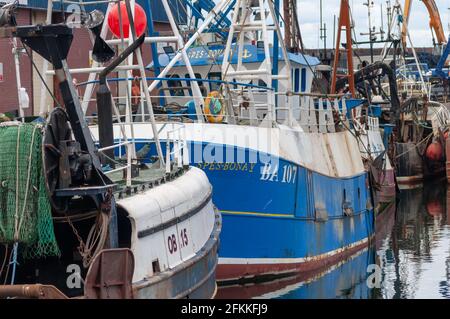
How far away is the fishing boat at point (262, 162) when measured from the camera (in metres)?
14.8

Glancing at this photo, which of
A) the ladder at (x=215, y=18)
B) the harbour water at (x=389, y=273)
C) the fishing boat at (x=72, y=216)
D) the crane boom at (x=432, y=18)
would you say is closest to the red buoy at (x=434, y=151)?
the crane boom at (x=432, y=18)

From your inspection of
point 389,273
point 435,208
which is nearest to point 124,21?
point 389,273

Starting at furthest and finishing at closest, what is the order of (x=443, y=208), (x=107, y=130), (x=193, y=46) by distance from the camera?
(x=443, y=208) → (x=193, y=46) → (x=107, y=130)

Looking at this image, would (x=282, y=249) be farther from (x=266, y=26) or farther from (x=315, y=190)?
(x=266, y=26)

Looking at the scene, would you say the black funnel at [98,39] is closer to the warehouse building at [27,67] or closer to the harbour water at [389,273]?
the harbour water at [389,273]

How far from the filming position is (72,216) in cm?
835

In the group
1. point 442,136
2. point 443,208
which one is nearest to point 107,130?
point 443,208

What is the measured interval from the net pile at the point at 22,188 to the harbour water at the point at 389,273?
7041mm

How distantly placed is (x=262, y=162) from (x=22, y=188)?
7523 mm

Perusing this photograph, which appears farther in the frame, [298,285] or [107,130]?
[298,285]

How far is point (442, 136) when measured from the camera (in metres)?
40.8

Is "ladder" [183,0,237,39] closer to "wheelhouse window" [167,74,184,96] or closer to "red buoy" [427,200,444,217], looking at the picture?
"wheelhouse window" [167,74,184,96]

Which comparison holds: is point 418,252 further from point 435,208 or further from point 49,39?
point 49,39

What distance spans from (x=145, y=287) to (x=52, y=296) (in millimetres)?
1383
